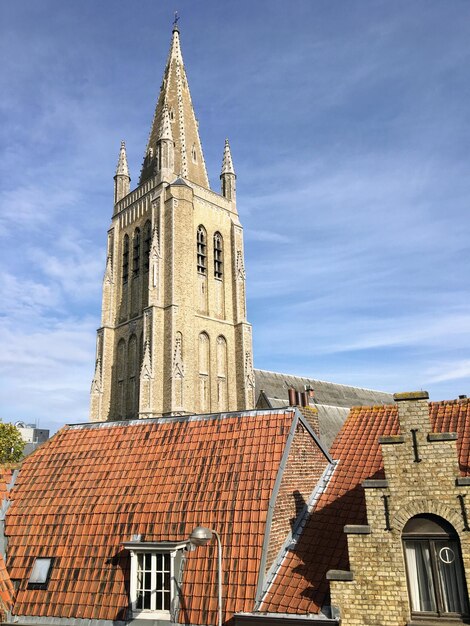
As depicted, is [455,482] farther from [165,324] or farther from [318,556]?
[165,324]

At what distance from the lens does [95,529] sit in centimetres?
1059

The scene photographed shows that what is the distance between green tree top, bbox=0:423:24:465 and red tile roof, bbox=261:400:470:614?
37.3 metres

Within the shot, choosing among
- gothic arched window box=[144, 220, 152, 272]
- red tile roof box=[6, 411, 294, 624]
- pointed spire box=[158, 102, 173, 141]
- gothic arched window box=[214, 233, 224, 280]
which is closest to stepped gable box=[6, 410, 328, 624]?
red tile roof box=[6, 411, 294, 624]

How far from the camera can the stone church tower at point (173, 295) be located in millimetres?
39781

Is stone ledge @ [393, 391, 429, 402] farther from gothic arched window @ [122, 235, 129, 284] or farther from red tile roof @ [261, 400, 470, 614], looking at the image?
gothic arched window @ [122, 235, 129, 284]

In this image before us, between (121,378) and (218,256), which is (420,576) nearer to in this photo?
(121,378)

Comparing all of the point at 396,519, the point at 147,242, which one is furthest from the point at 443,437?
the point at 147,242

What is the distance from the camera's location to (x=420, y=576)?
7949 mm

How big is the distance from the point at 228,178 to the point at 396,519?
151 feet

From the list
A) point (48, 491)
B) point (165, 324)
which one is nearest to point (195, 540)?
point (48, 491)

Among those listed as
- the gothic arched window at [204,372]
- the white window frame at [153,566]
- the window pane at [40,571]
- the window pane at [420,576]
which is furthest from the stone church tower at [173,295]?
the window pane at [420,576]

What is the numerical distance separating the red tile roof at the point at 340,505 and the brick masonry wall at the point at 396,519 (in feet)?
2.09

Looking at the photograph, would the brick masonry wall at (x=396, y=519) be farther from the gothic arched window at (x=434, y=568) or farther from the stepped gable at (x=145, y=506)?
the stepped gable at (x=145, y=506)

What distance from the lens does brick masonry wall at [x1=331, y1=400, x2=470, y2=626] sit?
25.6ft
